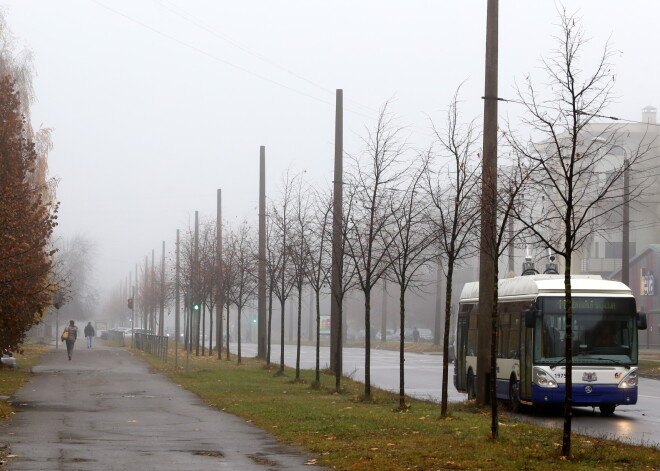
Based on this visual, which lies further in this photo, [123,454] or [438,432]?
[438,432]

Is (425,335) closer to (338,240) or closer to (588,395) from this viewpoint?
(338,240)

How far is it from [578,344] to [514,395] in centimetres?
187

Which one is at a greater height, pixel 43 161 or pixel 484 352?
pixel 43 161

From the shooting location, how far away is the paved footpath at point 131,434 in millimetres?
13297

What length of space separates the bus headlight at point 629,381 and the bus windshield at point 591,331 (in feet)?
0.78

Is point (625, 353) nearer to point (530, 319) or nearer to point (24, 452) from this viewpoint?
point (530, 319)

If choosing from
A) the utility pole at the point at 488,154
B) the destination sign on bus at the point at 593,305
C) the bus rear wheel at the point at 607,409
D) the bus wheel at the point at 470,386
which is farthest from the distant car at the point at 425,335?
the utility pole at the point at 488,154

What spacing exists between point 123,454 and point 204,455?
37.5 inches

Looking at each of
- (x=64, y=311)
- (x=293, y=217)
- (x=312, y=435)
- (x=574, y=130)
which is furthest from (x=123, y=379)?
(x=64, y=311)

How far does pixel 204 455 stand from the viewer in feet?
46.6

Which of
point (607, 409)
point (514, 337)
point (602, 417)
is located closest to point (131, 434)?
point (514, 337)

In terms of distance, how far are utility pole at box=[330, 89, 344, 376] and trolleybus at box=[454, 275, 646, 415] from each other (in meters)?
4.34

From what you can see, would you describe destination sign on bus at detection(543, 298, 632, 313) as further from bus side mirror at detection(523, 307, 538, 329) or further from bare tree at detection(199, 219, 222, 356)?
bare tree at detection(199, 219, 222, 356)

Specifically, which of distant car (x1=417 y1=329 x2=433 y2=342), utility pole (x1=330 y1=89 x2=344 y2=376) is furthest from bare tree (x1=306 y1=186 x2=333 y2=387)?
distant car (x1=417 y1=329 x2=433 y2=342)
